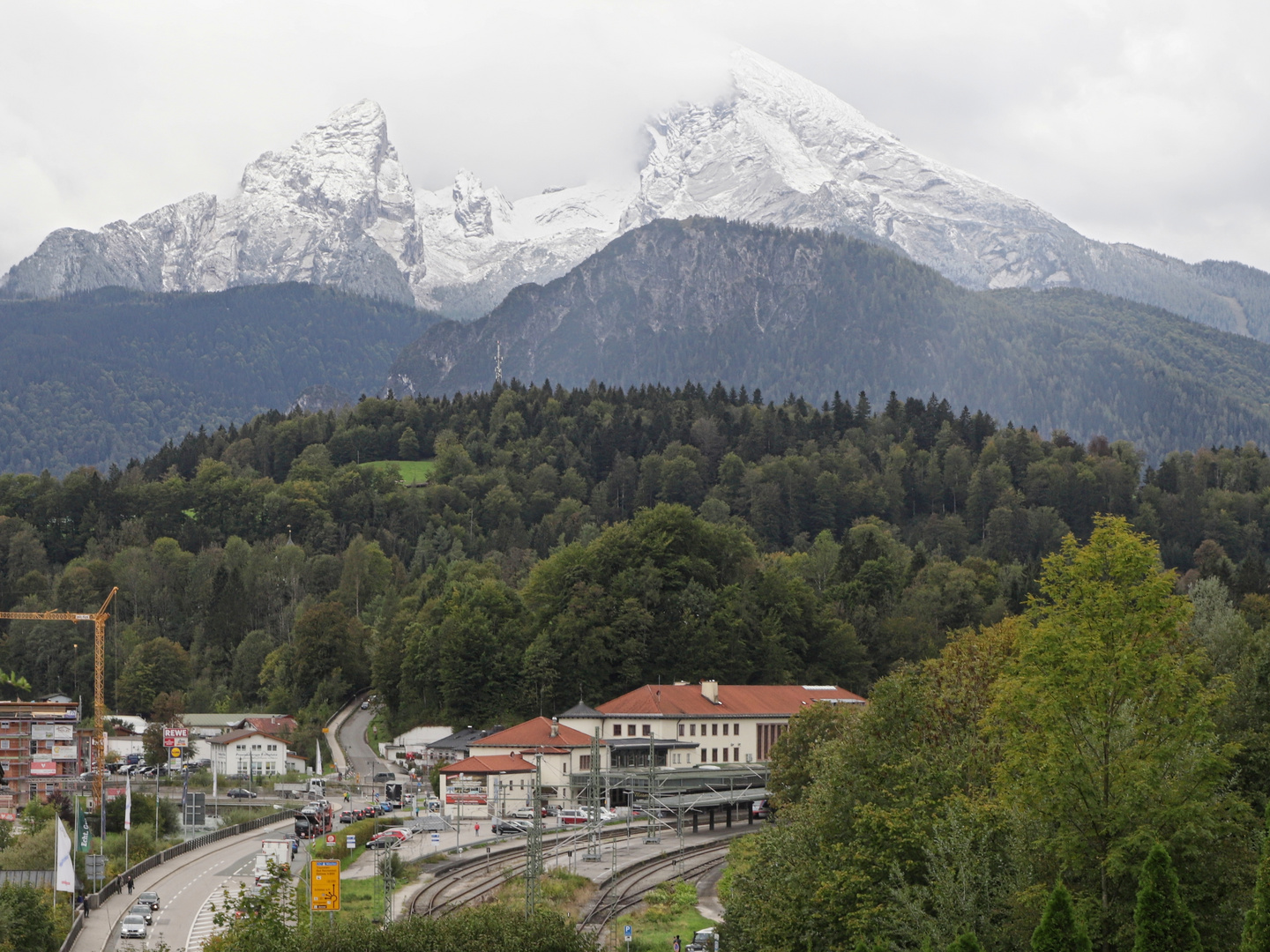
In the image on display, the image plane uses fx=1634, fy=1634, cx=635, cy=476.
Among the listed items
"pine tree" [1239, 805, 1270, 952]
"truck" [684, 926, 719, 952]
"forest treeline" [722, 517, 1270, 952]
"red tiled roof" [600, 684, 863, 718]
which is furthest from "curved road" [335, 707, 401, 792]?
"pine tree" [1239, 805, 1270, 952]

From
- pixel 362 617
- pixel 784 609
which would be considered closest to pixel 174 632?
pixel 362 617

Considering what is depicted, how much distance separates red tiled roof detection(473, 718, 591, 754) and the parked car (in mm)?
45587

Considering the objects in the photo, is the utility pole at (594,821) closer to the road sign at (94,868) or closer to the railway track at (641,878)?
the railway track at (641,878)

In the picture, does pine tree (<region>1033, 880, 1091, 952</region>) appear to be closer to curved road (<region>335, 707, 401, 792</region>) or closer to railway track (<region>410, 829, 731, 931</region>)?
railway track (<region>410, 829, 731, 931</region>)

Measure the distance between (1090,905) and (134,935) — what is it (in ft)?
134

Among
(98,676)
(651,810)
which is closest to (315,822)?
(651,810)

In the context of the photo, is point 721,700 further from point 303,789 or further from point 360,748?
point 360,748

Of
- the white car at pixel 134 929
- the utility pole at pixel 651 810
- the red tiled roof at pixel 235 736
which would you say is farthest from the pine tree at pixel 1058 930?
the red tiled roof at pixel 235 736

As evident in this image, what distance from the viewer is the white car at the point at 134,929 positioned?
6769 centimetres

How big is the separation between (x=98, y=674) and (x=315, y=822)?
64.9 metres

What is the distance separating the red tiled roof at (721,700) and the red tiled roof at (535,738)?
243 inches

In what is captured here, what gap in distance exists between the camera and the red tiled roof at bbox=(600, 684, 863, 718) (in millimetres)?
124938

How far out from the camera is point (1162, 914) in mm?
38281

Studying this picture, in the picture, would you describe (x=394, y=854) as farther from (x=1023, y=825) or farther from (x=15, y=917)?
(x=1023, y=825)
